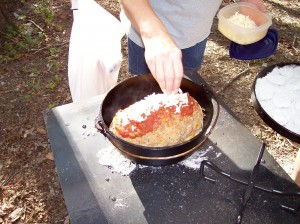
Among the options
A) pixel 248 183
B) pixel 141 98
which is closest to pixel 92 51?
pixel 141 98

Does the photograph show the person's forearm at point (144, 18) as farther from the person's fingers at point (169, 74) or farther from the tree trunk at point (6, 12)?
the tree trunk at point (6, 12)

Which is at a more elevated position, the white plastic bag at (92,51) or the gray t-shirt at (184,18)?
the gray t-shirt at (184,18)

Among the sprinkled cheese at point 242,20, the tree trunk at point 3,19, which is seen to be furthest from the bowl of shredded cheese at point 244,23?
A: the tree trunk at point 3,19

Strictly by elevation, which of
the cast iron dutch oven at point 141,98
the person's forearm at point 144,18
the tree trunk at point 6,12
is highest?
the person's forearm at point 144,18

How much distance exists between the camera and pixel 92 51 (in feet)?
8.39

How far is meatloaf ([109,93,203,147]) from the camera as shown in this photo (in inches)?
64.9

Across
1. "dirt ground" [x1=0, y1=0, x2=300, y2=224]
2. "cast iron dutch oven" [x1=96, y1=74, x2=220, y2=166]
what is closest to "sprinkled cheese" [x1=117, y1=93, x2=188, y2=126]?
"cast iron dutch oven" [x1=96, y1=74, x2=220, y2=166]

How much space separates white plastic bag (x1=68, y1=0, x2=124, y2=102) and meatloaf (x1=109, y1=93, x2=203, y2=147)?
979mm

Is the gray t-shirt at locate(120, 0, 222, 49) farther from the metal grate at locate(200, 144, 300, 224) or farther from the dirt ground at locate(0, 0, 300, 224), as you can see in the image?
the dirt ground at locate(0, 0, 300, 224)

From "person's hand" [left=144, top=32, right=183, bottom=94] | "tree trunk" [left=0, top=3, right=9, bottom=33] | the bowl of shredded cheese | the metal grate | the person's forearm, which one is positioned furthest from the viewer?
"tree trunk" [left=0, top=3, right=9, bottom=33]

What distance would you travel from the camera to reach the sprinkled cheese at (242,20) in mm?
2322

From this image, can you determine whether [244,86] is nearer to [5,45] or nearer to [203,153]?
[203,153]

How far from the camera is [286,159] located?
2.93 meters

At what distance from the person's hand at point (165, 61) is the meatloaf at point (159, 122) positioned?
327 mm
